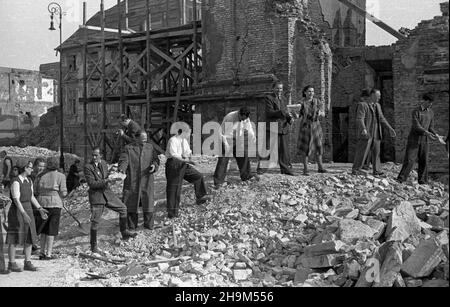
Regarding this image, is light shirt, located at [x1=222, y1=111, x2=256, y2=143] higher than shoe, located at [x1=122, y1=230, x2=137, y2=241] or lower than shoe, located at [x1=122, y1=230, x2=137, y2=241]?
higher

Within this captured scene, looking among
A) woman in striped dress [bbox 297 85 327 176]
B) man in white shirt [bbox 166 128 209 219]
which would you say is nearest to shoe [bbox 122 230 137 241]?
man in white shirt [bbox 166 128 209 219]

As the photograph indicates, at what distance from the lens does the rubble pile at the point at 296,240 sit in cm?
588

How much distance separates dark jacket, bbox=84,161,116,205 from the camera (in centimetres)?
782

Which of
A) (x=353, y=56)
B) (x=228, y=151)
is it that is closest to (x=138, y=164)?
(x=228, y=151)

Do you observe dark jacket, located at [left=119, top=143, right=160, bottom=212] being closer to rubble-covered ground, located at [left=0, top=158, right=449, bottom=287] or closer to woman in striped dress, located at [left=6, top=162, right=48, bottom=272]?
rubble-covered ground, located at [left=0, top=158, right=449, bottom=287]

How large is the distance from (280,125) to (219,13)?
718 centimetres

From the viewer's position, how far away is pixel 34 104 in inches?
1448

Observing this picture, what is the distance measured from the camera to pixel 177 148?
8.70 m

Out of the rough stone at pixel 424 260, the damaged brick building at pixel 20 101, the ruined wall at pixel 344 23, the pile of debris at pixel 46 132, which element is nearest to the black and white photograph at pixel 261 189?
the rough stone at pixel 424 260

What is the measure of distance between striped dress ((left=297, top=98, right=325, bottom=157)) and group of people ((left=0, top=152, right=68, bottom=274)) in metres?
4.83

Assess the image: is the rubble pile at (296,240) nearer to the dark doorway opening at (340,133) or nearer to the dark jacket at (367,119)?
the dark jacket at (367,119)

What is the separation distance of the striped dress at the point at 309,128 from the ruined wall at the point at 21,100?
28638 millimetres

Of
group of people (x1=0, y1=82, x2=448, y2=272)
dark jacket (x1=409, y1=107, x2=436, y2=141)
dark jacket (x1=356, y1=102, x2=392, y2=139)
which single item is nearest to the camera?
group of people (x1=0, y1=82, x2=448, y2=272)

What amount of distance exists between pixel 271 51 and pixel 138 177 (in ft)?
25.9
